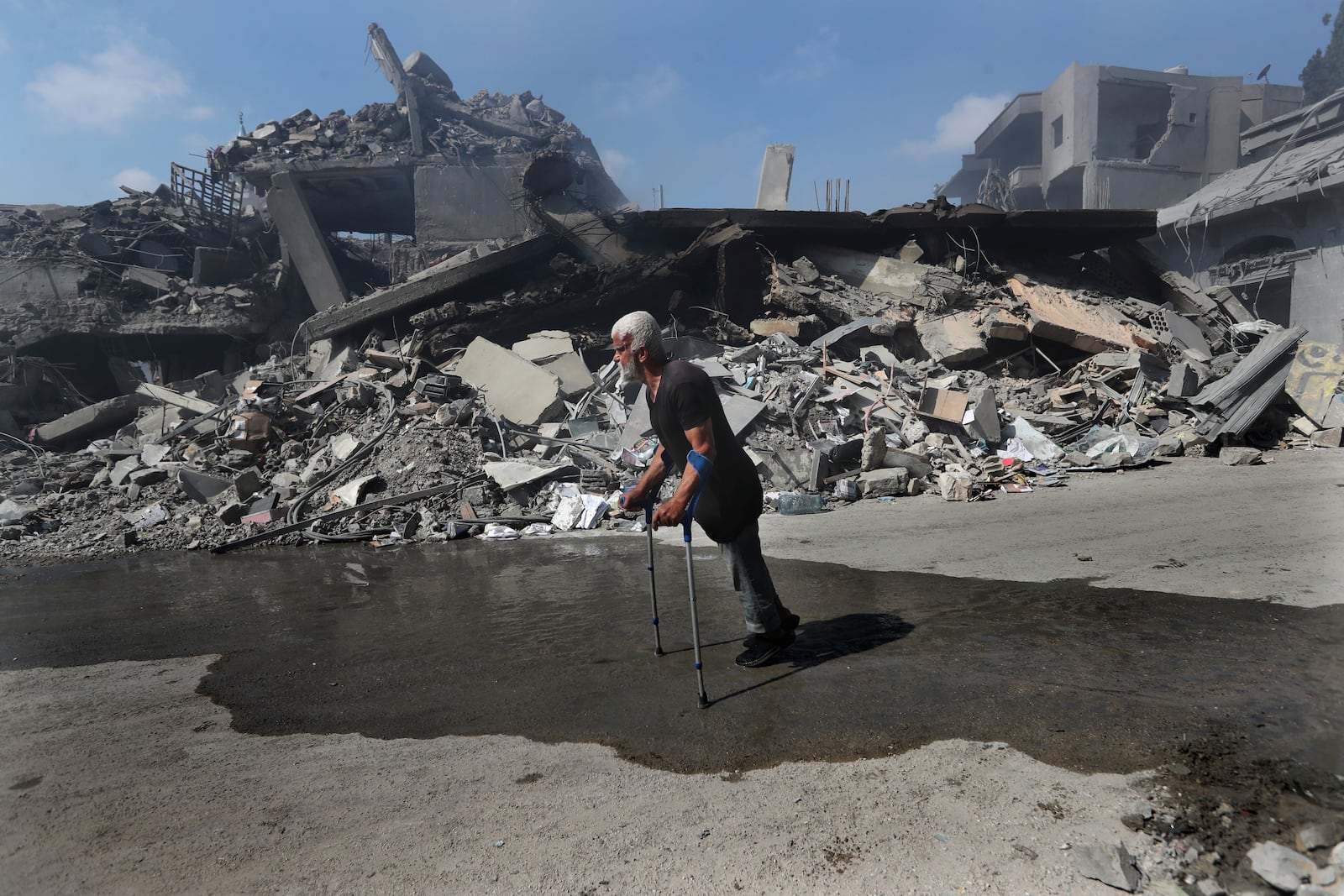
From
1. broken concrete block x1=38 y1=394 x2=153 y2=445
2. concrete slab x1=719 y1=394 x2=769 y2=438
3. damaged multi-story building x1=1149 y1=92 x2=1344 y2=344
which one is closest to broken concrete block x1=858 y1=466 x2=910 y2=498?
concrete slab x1=719 y1=394 x2=769 y2=438

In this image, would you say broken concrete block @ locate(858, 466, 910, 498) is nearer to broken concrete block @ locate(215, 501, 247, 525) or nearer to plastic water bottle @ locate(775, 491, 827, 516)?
plastic water bottle @ locate(775, 491, 827, 516)

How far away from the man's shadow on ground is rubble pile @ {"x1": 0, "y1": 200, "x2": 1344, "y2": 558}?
366cm

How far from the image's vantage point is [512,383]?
1139 centimetres

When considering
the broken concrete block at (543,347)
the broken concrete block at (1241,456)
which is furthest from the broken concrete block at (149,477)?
the broken concrete block at (1241,456)

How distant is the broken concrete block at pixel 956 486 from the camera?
24.5ft

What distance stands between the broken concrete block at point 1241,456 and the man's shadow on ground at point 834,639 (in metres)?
6.26

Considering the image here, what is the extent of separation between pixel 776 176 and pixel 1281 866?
18.6m

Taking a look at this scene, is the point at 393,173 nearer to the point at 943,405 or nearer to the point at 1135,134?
the point at 943,405

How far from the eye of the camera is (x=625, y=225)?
1496cm

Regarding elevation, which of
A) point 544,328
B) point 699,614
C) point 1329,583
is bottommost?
point 699,614

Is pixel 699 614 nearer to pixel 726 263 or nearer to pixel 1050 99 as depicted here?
pixel 726 263

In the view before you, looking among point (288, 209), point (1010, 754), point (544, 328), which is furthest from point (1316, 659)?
point (288, 209)

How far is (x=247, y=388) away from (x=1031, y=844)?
13.5 m

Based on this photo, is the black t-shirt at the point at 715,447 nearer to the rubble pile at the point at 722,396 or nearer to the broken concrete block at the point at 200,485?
the rubble pile at the point at 722,396
